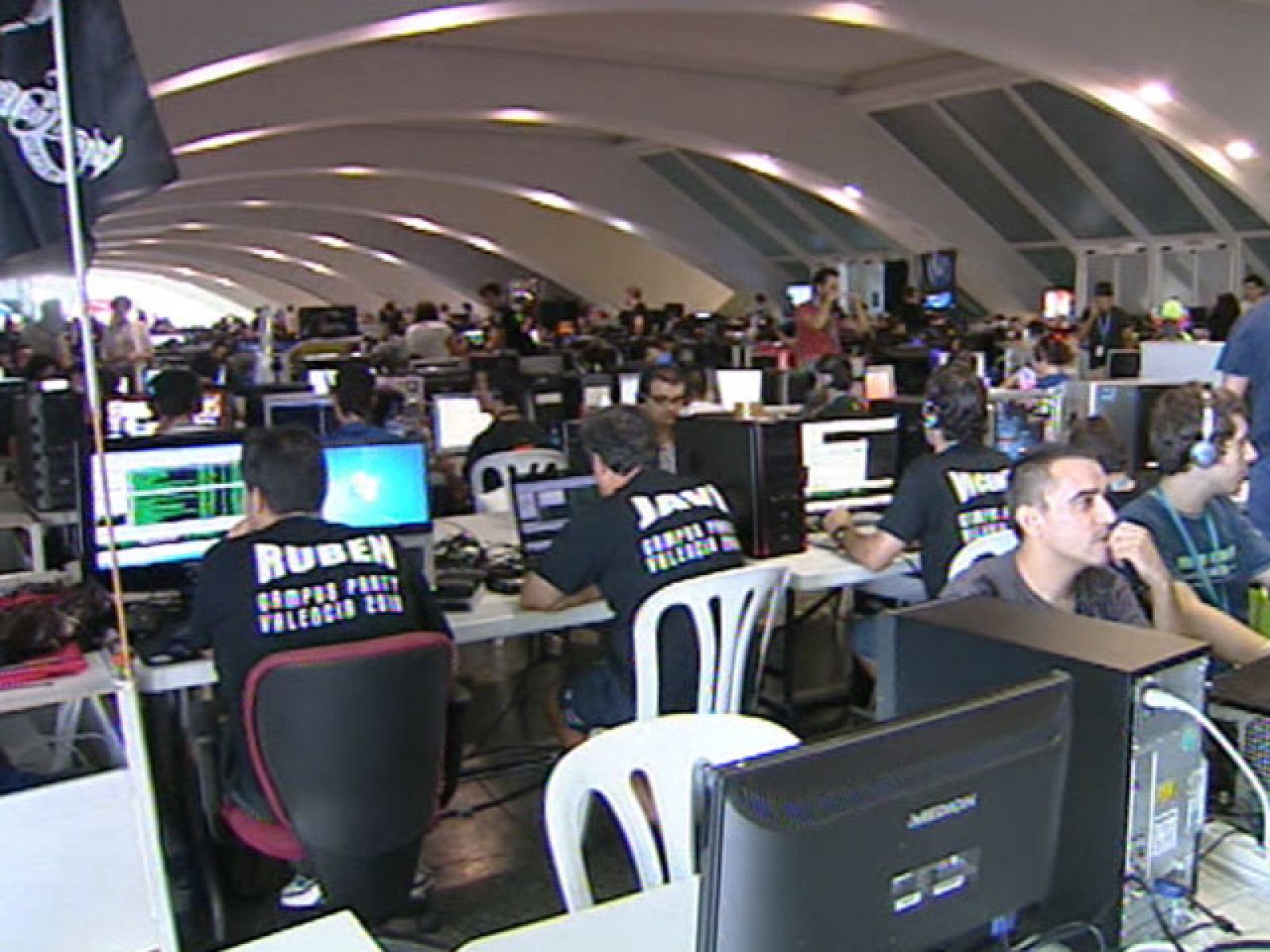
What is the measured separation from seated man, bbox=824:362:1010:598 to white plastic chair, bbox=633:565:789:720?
0.72 meters

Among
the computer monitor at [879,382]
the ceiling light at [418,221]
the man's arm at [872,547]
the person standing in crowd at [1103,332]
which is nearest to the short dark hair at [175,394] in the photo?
the man's arm at [872,547]

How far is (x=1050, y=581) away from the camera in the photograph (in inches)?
95.1

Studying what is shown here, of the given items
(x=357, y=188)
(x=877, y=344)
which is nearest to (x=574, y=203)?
(x=357, y=188)

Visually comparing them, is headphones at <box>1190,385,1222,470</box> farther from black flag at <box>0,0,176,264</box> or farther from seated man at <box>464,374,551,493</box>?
seated man at <box>464,374,551,493</box>

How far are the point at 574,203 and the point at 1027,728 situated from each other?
17794 millimetres

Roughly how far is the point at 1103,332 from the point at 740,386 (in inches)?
175

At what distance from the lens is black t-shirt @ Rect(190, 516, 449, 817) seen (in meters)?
2.76

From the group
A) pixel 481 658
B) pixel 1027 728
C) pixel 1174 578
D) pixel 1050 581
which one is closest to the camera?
pixel 1027 728

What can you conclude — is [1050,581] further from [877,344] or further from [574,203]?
[574,203]

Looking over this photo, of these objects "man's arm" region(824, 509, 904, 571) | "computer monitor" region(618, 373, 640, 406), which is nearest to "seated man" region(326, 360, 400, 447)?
"man's arm" region(824, 509, 904, 571)

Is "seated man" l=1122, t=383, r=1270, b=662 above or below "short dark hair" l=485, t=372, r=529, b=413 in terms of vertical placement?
below

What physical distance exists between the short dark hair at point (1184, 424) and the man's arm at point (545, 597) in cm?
149

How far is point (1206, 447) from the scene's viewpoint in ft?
9.64

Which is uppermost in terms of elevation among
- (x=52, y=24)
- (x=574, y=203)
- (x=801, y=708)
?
(x=574, y=203)
